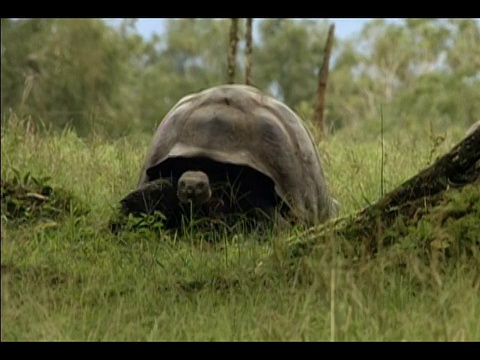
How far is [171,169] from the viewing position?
16.8 feet

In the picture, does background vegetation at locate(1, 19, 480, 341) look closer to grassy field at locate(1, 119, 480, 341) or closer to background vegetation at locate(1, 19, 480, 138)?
grassy field at locate(1, 119, 480, 341)

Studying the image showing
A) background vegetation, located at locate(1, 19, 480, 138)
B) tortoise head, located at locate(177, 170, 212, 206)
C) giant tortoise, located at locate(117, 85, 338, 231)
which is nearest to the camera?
tortoise head, located at locate(177, 170, 212, 206)

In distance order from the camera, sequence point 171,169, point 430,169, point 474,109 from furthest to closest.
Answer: point 474,109, point 171,169, point 430,169

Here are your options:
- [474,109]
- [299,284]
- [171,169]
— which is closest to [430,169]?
[299,284]

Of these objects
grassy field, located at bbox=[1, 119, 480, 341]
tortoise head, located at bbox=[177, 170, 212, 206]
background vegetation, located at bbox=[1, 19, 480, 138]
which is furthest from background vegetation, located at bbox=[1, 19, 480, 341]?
background vegetation, located at bbox=[1, 19, 480, 138]

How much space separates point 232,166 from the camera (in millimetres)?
5035

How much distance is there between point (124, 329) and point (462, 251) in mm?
1332

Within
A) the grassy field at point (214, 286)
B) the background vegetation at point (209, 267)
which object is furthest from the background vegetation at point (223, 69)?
the grassy field at point (214, 286)

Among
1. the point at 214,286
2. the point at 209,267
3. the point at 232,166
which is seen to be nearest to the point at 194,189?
the point at 232,166

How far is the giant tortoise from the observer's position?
4.75m

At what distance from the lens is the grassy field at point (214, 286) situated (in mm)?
2770

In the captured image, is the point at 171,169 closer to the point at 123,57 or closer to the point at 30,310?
the point at 30,310

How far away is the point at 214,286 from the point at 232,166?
1.67 metres
